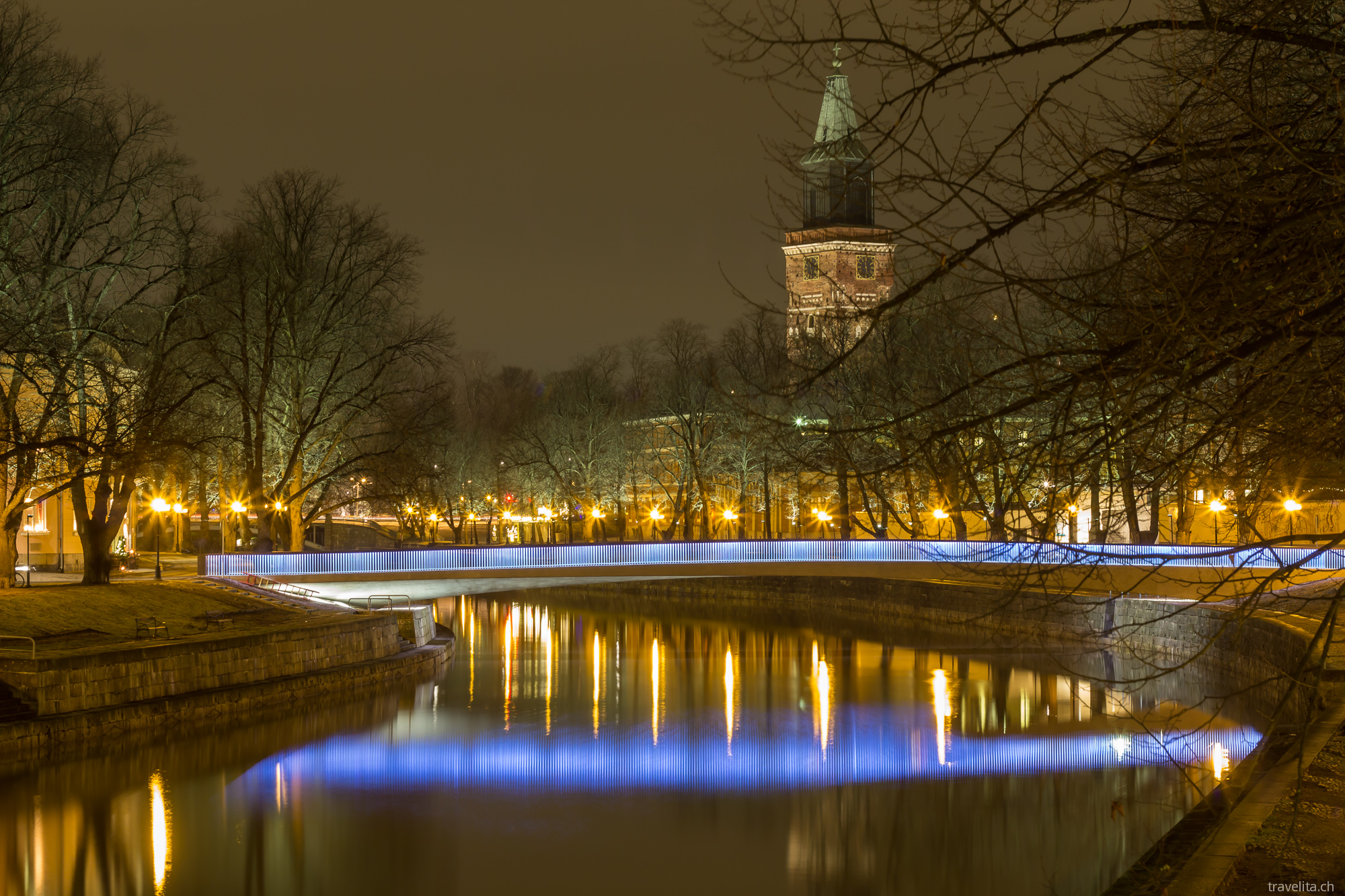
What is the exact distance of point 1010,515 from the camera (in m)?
46.3

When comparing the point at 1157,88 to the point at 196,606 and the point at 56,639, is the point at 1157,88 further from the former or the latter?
the point at 196,606

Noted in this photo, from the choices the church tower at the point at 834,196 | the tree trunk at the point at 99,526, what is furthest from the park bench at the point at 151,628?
the church tower at the point at 834,196

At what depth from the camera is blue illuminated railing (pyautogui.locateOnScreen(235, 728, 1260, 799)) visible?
23219 millimetres

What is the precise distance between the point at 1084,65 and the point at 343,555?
31.5m

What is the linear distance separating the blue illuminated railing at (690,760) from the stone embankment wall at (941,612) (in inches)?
87.8

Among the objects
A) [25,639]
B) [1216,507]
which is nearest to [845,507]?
[1216,507]

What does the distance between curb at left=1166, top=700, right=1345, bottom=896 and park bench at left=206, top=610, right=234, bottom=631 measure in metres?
22.1

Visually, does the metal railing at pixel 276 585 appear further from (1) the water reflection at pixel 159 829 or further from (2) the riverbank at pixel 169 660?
(1) the water reflection at pixel 159 829

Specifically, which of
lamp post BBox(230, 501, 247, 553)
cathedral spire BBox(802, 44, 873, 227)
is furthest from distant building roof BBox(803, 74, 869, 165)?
lamp post BBox(230, 501, 247, 553)

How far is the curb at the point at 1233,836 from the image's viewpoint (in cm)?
848

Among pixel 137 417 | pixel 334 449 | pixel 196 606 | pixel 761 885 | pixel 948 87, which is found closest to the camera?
pixel 948 87

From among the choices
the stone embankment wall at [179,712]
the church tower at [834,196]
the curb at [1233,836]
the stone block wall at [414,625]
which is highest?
the church tower at [834,196]

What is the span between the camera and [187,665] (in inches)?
987

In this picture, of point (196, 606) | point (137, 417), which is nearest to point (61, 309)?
point (137, 417)
